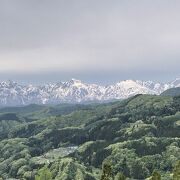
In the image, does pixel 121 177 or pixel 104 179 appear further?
pixel 121 177

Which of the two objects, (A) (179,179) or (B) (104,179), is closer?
(B) (104,179)

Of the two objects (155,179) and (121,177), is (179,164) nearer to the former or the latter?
(155,179)

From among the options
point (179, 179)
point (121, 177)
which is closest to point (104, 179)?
point (121, 177)

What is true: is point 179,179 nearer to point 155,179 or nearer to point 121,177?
point 155,179

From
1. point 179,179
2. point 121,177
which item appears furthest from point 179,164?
point 121,177

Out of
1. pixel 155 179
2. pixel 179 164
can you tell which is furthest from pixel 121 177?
pixel 179 164

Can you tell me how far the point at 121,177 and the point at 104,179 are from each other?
1665 centimetres

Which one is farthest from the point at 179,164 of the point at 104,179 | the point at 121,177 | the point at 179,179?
the point at 104,179

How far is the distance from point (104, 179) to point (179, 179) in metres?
37.2

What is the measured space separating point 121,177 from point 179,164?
2719 centimetres

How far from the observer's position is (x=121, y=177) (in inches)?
7210

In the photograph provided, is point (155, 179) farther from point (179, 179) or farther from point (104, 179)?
point (104, 179)

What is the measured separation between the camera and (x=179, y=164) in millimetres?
190125

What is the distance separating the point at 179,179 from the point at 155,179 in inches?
423
